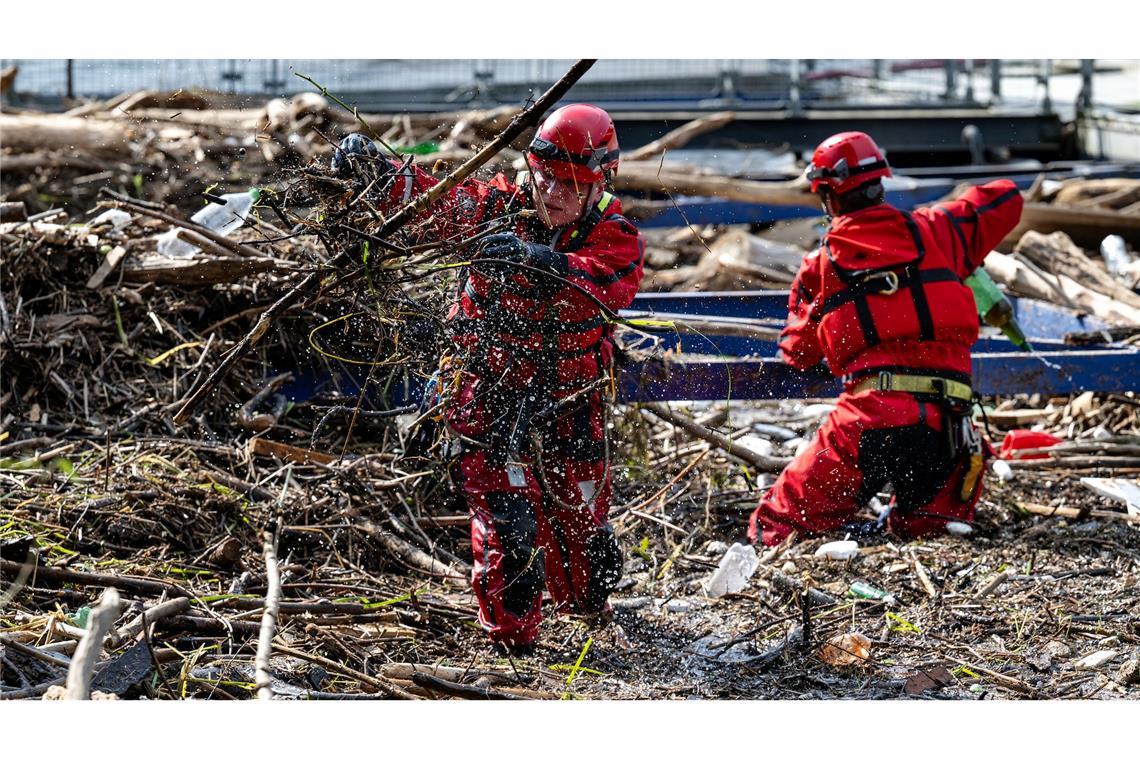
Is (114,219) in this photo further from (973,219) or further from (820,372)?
(973,219)

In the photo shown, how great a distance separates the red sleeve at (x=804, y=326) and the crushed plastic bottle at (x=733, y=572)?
867 millimetres

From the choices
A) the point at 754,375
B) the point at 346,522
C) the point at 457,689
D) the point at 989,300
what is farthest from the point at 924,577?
the point at 346,522

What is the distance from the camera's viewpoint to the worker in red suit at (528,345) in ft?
13.8

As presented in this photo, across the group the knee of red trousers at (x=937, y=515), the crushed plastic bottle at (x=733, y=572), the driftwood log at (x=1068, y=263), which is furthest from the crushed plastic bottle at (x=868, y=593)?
the driftwood log at (x=1068, y=263)

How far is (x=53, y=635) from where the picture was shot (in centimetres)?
375

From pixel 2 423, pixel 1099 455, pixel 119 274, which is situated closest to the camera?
pixel 2 423

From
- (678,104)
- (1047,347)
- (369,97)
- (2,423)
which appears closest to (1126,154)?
(678,104)

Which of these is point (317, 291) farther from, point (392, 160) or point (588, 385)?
point (588, 385)

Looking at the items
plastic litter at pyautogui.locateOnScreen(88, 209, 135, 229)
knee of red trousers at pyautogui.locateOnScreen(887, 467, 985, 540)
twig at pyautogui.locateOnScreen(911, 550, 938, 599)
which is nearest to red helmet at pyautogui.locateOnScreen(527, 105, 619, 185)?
twig at pyautogui.locateOnScreen(911, 550, 938, 599)

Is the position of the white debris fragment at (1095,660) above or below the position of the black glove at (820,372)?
below

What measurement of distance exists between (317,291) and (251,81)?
2.34 meters

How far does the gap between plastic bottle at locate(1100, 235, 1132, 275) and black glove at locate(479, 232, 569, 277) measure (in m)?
5.36

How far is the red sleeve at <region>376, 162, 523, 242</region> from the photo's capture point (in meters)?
3.91

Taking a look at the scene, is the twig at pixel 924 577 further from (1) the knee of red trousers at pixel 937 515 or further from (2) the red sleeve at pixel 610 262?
(2) the red sleeve at pixel 610 262
